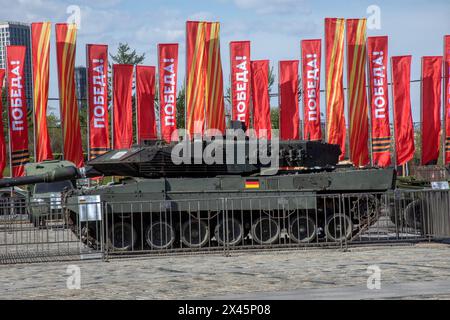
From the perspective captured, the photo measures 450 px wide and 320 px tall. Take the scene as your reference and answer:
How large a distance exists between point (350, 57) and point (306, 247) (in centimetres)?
1479

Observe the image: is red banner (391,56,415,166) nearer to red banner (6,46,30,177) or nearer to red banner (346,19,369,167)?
red banner (346,19,369,167)

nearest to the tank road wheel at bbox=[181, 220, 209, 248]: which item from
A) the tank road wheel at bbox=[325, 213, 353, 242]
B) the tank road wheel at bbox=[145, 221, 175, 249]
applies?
the tank road wheel at bbox=[145, 221, 175, 249]

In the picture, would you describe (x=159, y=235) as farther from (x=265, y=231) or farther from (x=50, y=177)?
(x=50, y=177)

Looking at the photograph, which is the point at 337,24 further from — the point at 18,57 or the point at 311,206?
the point at 311,206

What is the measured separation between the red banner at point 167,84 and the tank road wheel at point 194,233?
1233 centimetres

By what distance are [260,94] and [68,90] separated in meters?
7.29

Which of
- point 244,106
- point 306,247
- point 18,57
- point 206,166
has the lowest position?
point 306,247

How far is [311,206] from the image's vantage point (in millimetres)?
17531

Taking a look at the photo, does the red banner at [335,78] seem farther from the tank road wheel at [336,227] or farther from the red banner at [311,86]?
the tank road wheel at [336,227]

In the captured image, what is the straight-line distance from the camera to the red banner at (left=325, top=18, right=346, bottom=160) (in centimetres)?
3020

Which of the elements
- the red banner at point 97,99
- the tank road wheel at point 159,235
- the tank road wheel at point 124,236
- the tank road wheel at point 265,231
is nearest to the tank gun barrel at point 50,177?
the tank road wheel at point 124,236

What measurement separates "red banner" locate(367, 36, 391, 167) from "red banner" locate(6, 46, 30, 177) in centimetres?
1281

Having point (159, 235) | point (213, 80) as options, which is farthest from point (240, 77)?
point (159, 235)

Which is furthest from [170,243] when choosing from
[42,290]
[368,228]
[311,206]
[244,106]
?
[244,106]
